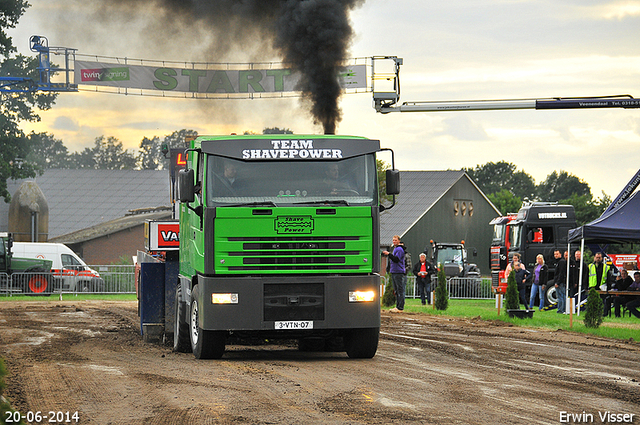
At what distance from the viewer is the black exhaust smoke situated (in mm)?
20500

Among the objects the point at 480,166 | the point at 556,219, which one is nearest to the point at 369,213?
the point at 556,219

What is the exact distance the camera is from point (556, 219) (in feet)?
108

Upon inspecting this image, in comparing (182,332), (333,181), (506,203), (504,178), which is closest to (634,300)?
(333,181)

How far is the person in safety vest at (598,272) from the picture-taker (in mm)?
23156

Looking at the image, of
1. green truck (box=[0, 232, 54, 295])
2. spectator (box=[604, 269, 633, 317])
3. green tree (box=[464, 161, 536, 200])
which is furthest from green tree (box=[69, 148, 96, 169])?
spectator (box=[604, 269, 633, 317])

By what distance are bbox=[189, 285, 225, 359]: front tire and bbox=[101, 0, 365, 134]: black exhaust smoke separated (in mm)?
8649

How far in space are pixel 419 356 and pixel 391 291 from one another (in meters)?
13.0

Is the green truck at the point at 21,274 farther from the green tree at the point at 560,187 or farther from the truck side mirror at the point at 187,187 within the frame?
the green tree at the point at 560,187

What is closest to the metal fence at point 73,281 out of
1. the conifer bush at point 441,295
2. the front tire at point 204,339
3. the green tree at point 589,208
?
the conifer bush at point 441,295

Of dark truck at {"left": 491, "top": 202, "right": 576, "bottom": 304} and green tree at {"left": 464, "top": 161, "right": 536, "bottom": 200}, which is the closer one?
dark truck at {"left": 491, "top": 202, "right": 576, "bottom": 304}

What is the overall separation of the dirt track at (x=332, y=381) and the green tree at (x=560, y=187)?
9899 cm

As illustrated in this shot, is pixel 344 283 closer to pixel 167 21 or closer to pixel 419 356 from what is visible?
pixel 419 356

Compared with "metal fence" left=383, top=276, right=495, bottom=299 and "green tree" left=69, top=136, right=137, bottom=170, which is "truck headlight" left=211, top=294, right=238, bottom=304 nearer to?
"metal fence" left=383, top=276, right=495, bottom=299

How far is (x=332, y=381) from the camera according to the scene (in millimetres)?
10336
